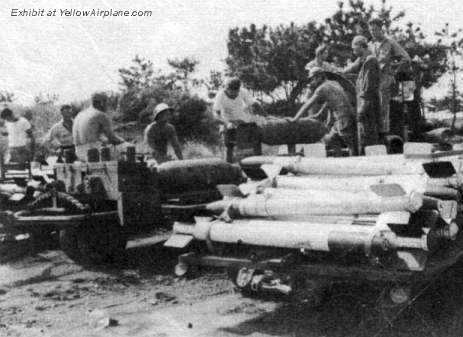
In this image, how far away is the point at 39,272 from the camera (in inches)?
331

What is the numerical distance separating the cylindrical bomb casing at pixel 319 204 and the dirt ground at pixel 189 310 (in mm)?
849

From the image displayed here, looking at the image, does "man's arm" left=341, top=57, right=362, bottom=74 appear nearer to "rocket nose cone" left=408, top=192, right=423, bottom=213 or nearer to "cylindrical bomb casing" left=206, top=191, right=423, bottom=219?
"cylindrical bomb casing" left=206, top=191, right=423, bottom=219

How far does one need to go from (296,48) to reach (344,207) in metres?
28.6

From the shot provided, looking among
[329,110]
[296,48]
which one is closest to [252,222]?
[329,110]

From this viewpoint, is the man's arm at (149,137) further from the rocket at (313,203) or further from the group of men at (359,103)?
the rocket at (313,203)

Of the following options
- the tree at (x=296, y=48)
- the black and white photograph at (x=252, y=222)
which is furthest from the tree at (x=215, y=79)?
the black and white photograph at (x=252, y=222)

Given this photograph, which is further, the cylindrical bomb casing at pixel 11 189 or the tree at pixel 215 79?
the tree at pixel 215 79

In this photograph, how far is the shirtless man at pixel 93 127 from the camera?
9.08 meters

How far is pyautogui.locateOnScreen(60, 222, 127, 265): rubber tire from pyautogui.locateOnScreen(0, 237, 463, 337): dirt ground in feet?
1.18

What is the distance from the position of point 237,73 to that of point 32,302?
28.8 m

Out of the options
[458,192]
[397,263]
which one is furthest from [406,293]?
[458,192]

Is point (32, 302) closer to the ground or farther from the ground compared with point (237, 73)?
closer to the ground

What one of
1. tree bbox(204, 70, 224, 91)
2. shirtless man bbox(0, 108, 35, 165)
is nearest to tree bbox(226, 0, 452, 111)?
tree bbox(204, 70, 224, 91)

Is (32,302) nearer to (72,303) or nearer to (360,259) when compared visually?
(72,303)
